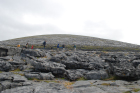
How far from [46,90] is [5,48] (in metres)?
15.0

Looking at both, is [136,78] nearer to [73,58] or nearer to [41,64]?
[73,58]

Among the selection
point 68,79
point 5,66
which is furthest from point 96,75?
point 5,66

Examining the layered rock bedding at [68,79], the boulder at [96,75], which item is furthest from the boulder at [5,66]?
the boulder at [96,75]

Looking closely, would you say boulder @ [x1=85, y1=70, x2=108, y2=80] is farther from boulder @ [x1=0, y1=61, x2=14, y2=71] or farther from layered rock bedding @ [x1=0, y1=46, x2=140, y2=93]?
boulder @ [x1=0, y1=61, x2=14, y2=71]

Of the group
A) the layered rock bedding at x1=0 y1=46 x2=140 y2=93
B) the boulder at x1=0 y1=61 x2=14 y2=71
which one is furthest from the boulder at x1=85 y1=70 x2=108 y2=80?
the boulder at x1=0 y1=61 x2=14 y2=71

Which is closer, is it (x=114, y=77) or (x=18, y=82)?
(x=18, y=82)

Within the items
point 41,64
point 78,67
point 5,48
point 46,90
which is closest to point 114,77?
point 78,67

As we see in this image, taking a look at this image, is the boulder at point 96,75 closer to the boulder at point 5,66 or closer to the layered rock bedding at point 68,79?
the layered rock bedding at point 68,79

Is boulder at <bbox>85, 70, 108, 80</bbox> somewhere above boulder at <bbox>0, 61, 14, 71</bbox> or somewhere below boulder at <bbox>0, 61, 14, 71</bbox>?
below

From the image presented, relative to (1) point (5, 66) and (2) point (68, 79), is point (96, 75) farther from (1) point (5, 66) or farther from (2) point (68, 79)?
(1) point (5, 66)

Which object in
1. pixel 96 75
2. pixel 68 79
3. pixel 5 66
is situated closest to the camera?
pixel 68 79

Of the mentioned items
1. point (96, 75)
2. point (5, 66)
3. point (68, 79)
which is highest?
point (5, 66)

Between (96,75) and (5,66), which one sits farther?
(5,66)

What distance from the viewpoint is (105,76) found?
40.8 ft
